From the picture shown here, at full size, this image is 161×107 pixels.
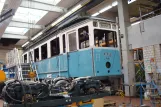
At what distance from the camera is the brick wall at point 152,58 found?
6887mm

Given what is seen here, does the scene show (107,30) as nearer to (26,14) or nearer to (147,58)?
(147,58)

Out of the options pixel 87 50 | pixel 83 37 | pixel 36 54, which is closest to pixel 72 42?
pixel 83 37

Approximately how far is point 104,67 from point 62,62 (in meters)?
1.77

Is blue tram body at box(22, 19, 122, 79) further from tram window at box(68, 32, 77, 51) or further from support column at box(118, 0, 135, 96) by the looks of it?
support column at box(118, 0, 135, 96)

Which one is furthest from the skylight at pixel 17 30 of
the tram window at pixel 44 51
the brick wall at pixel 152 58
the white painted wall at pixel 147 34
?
the brick wall at pixel 152 58

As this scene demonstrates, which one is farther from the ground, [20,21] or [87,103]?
[20,21]

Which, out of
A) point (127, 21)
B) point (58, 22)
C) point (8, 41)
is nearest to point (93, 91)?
point (127, 21)

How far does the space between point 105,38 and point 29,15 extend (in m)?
5.89

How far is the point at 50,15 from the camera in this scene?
1113cm

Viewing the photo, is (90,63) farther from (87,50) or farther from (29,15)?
(29,15)

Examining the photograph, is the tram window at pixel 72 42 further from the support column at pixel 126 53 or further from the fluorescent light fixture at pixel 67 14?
the fluorescent light fixture at pixel 67 14

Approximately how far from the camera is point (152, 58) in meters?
7.11

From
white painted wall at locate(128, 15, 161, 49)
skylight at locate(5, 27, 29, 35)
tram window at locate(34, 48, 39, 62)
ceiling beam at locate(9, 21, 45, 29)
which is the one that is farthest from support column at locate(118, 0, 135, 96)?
skylight at locate(5, 27, 29, 35)

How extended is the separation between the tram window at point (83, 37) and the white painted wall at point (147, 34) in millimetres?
2410
